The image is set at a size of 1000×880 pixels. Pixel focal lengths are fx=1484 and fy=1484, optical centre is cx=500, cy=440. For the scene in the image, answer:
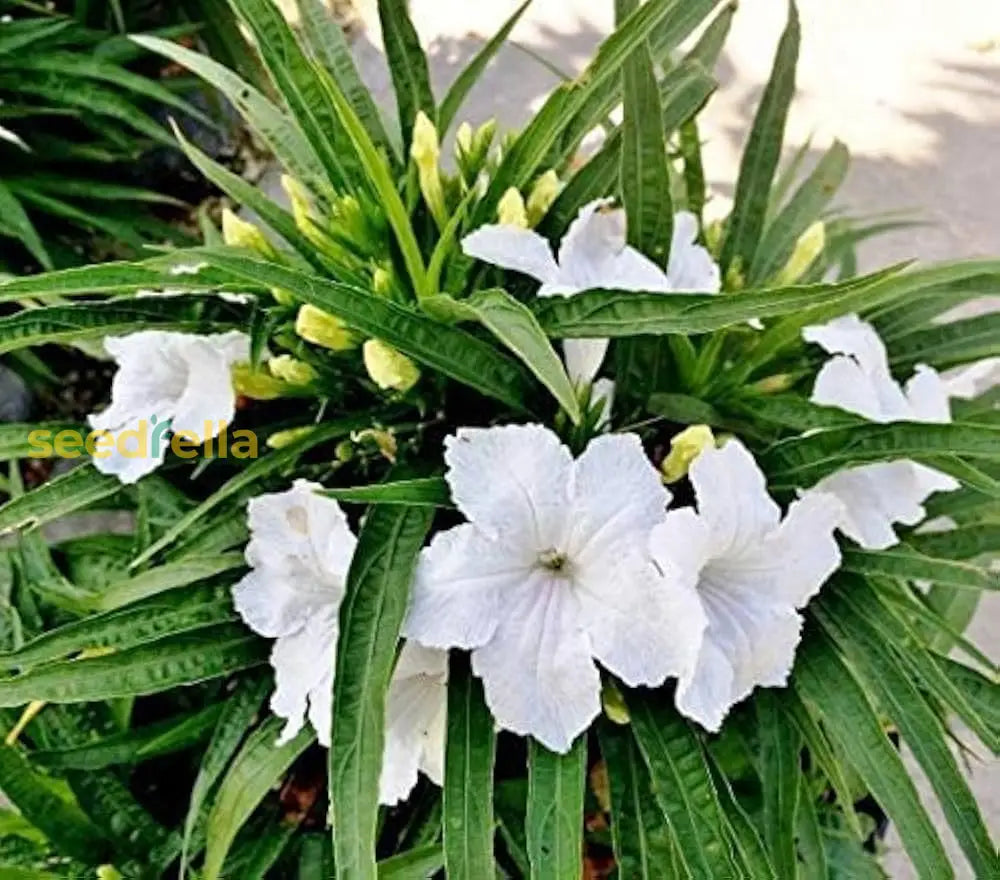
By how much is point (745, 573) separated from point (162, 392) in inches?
15.2

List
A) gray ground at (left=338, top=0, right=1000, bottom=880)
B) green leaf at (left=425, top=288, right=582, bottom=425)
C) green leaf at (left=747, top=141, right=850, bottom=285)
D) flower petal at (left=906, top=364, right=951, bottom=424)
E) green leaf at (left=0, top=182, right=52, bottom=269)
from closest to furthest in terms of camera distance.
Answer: green leaf at (left=425, top=288, right=582, bottom=425), flower petal at (left=906, top=364, right=951, bottom=424), green leaf at (left=747, top=141, right=850, bottom=285), green leaf at (left=0, top=182, right=52, bottom=269), gray ground at (left=338, top=0, right=1000, bottom=880)

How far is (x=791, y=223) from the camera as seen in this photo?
3.95 ft

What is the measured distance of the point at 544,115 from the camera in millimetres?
964

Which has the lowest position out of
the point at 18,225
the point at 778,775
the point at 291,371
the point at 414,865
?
the point at 18,225

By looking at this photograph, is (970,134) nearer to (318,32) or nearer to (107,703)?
(318,32)

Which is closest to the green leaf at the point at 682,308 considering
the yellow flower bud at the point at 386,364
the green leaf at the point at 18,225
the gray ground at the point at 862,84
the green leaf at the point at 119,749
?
the yellow flower bud at the point at 386,364

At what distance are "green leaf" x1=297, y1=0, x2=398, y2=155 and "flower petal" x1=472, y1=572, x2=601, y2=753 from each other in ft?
1.43

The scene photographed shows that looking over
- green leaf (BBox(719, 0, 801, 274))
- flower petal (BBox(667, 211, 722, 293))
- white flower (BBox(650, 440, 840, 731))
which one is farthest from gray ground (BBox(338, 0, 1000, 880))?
white flower (BBox(650, 440, 840, 731))

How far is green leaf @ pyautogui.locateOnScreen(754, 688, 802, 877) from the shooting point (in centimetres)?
91

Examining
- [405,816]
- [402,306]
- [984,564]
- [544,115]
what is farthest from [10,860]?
[984,564]

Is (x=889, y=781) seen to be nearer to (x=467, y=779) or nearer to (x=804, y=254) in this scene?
(x=467, y=779)

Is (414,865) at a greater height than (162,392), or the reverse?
(162,392)

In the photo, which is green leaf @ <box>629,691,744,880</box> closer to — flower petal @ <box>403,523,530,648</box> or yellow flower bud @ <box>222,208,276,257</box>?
flower petal @ <box>403,523,530,648</box>

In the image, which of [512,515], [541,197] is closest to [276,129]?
[541,197]
